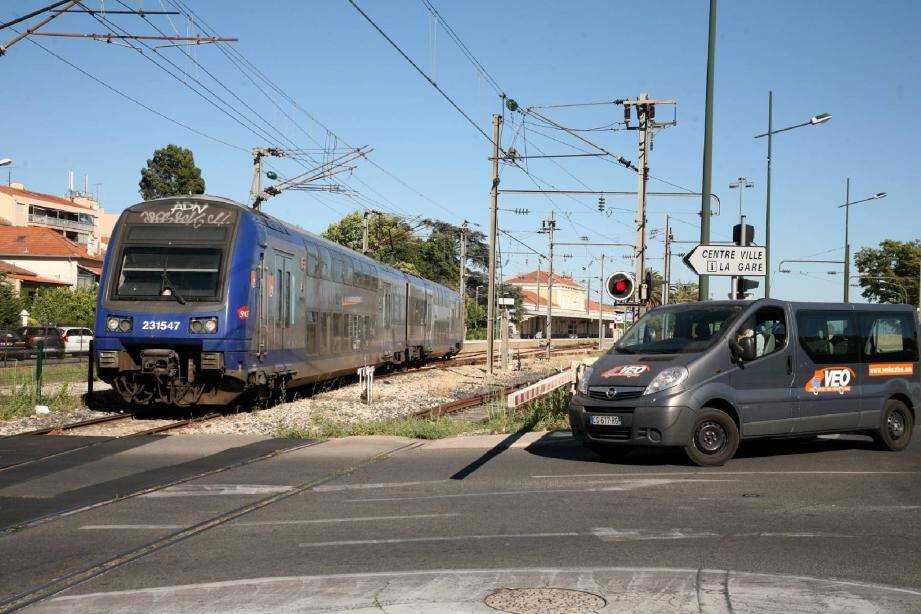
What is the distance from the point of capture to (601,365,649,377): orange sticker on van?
11.3 m

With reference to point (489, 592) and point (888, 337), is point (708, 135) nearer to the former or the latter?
point (888, 337)

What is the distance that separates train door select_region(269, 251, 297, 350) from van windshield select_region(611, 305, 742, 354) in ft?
26.4


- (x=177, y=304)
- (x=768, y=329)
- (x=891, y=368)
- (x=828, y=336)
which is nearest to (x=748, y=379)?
(x=768, y=329)

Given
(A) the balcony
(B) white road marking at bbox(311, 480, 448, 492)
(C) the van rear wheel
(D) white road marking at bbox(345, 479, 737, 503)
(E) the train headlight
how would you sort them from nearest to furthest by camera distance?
1. (D) white road marking at bbox(345, 479, 737, 503)
2. (B) white road marking at bbox(311, 480, 448, 492)
3. (C) the van rear wheel
4. (E) the train headlight
5. (A) the balcony

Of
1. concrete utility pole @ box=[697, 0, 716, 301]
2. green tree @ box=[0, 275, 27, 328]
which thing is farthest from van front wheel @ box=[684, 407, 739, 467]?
green tree @ box=[0, 275, 27, 328]

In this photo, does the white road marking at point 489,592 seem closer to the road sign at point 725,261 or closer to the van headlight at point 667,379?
the van headlight at point 667,379

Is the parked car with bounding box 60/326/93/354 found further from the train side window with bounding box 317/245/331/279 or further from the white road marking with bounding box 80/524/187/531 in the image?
the white road marking with bounding box 80/524/187/531

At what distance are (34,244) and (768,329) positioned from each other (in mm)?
78649

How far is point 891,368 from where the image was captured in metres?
13.0

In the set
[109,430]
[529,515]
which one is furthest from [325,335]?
[529,515]

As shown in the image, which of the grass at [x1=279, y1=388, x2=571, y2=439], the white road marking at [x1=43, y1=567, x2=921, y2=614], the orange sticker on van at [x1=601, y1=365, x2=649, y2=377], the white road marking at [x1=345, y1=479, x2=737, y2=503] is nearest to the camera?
the white road marking at [x1=43, y1=567, x2=921, y2=614]

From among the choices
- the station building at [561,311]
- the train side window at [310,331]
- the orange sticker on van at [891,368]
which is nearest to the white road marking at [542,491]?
the orange sticker on van at [891,368]

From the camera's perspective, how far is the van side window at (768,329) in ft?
38.9

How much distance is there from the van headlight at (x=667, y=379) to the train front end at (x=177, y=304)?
8.34 meters
